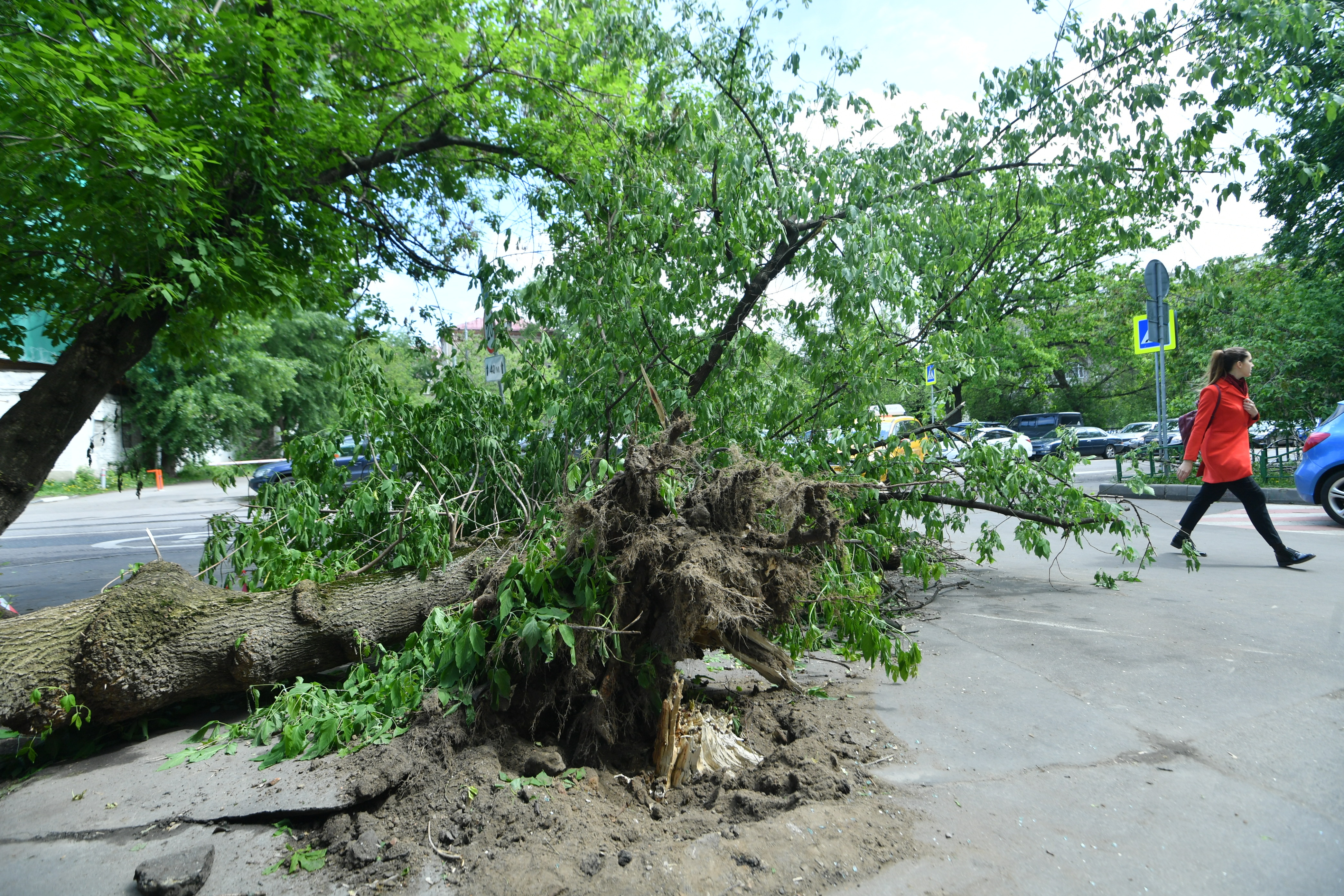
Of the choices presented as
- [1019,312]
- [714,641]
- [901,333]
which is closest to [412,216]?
[901,333]

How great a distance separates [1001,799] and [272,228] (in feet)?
20.9

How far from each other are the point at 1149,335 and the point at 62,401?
13851 mm

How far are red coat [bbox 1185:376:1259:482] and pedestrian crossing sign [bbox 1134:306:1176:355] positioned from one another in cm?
535

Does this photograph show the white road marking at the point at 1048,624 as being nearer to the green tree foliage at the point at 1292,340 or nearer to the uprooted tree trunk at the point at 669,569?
the uprooted tree trunk at the point at 669,569

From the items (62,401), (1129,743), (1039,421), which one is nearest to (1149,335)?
(1129,743)

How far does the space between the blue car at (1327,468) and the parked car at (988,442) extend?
5.04 metres

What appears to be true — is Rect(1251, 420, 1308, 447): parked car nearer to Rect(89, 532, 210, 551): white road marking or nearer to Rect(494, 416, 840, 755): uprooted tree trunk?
Rect(494, 416, 840, 755): uprooted tree trunk

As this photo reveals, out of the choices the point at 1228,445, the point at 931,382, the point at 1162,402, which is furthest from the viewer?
the point at 1162,402

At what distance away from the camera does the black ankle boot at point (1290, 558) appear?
21.2 feet

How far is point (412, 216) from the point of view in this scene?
889 centimetres

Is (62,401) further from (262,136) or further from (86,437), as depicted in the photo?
(86,437)

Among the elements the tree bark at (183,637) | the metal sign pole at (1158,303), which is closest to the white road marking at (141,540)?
the tree bark at (183,637)

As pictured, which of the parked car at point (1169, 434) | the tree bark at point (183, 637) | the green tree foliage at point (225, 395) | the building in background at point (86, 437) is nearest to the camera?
the tree bark at point (183, 637)

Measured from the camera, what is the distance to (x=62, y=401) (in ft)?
17.8
